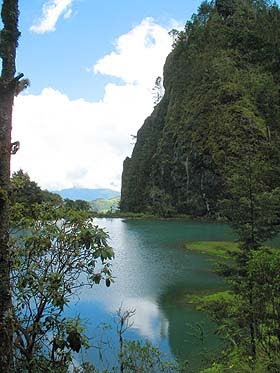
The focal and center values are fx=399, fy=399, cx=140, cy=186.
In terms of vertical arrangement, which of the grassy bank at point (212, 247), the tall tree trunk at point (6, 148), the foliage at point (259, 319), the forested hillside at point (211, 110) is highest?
the forested hillside at point (211, 110)

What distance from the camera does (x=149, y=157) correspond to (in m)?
110

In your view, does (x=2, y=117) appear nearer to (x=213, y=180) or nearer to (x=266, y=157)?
(x=266, y=157)

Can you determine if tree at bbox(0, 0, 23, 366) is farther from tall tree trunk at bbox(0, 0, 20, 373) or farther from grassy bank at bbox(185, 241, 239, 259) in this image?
grassy bank at bbox(185, 241, 239, 259)

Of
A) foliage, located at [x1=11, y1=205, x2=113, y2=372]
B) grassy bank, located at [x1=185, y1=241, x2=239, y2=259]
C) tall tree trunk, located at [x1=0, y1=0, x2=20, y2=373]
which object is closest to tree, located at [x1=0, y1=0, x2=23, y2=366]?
tall tree trunk, located at [x1=0, y1=0, x2=20, y2=373]

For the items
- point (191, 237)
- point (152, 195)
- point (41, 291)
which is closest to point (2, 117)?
point (41, 291)

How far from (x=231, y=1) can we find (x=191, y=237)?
8203 centimetres

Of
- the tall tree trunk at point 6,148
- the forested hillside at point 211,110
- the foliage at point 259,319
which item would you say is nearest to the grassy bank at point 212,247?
the forested hillside at point 211,110

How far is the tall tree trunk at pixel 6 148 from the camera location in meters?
4.86

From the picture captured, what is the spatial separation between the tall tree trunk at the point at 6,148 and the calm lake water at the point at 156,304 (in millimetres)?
4144

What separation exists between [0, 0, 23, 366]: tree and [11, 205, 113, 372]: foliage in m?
0.37

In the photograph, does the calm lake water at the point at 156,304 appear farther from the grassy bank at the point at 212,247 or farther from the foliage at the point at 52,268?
the foliage at the point at 52,268

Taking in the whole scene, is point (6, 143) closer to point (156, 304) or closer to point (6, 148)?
point (6, 148)

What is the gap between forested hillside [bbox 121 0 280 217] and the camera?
3046 inches

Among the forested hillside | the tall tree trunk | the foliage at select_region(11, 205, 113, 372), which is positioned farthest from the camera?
the forested hillside
